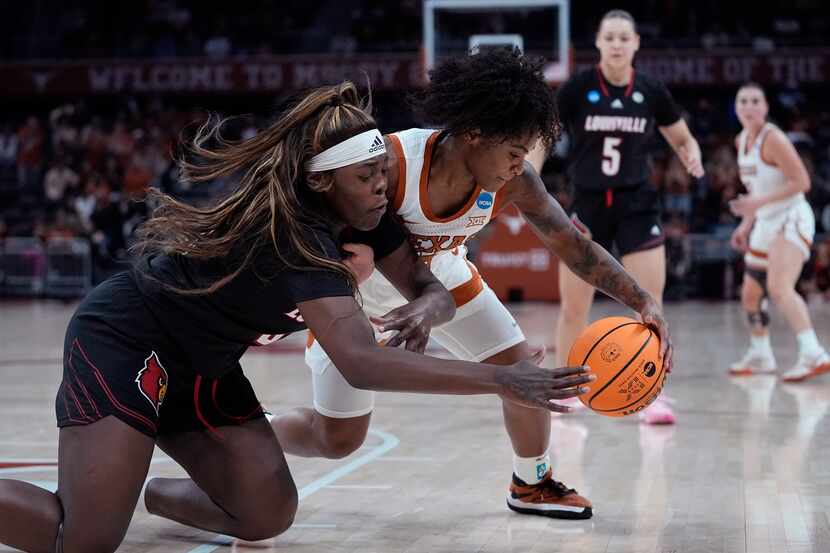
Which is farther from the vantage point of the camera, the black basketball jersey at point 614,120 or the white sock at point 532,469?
the black basketball jersey at point 614,120

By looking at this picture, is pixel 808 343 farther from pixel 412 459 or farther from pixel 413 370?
pixel 413 370

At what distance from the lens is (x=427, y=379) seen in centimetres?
297

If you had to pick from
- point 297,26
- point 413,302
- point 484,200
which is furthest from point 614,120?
point 297,26

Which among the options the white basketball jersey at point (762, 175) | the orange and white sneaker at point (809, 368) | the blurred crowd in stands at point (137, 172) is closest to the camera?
the orange and white sneaker at point (809, 368)

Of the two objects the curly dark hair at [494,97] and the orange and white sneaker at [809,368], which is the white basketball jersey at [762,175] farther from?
the curly dark hair at [494,97]

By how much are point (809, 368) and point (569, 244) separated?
4370 mm

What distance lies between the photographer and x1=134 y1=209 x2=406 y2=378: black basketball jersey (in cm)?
316

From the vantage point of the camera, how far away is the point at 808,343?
7.86 meters

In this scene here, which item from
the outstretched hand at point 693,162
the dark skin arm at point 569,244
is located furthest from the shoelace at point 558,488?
the outstretched hand at point 693,162

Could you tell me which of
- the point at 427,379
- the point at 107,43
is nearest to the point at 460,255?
the point at 427,379

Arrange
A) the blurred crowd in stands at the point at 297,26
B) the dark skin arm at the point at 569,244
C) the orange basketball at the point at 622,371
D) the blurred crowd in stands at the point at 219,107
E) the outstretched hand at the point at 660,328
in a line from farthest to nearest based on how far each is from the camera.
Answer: the blurred crowd in stands at the point at 297,26, the blurred crowd in stands at the point at 219,107, the dark skin arm at the point at 569,244, the outstretched hand at the point at 660,328, the orange basketball at the point at 622,371

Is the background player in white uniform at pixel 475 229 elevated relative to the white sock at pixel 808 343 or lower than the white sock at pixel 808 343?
elevated

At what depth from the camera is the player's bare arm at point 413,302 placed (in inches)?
130

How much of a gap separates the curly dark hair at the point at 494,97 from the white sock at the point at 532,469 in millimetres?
1243
